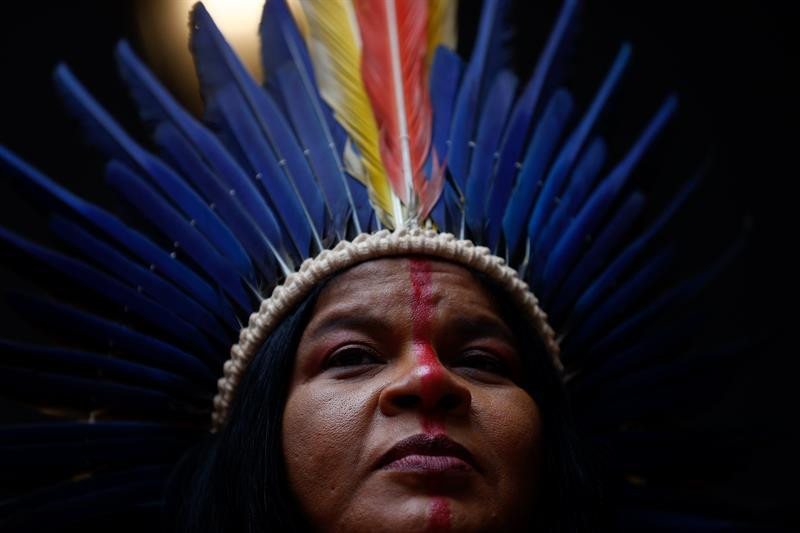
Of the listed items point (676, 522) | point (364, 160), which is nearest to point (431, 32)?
point (364, 160)

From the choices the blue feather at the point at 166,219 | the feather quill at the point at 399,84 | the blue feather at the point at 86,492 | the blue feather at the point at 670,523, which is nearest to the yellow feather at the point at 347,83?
the feather quill at the point at 399,84

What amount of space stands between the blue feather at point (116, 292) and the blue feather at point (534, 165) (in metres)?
0.68

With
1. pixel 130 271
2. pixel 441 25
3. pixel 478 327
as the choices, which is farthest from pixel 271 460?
pixel 441 25

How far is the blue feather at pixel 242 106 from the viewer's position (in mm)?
2088

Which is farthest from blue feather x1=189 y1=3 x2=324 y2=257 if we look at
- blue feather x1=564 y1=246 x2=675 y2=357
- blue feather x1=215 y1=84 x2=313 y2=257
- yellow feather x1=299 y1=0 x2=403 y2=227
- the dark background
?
the dark background

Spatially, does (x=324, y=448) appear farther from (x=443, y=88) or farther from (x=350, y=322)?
(x=443, y=88)

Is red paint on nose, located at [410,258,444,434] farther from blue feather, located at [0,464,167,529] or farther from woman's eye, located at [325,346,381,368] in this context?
blue feather, located at [0,464,167,529]

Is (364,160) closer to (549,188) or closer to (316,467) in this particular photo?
(549,188)

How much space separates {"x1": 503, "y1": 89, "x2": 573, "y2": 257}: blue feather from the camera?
2.12m

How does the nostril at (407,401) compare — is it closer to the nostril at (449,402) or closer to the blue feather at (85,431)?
the nostril at (449,402)

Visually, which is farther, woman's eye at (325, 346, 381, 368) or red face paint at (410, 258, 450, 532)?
woman's eye at (325, 346, 381, 368)

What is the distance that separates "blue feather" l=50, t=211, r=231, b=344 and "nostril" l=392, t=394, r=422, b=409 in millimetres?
543

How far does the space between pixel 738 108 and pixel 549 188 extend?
117cm

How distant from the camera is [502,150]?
2.19 metres
